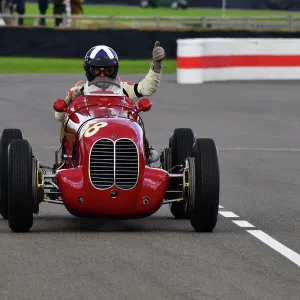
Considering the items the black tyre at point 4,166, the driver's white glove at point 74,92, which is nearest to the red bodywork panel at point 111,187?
the black tyre at point 4,166

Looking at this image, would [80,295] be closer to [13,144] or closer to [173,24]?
[13,144]

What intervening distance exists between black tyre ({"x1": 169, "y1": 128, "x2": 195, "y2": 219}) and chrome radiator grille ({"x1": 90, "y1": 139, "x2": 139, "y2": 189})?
119cm

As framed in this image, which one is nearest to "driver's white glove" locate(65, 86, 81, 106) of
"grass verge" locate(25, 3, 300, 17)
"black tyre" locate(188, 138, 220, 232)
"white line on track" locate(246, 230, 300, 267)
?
"black tyre" locate(188, 138, 220, 232)

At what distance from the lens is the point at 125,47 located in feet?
140

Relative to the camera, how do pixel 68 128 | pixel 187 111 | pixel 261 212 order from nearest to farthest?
1. pixel 68 128
2. pixel 261 212
3. pixel 187 111

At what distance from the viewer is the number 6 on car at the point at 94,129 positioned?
1141 cm

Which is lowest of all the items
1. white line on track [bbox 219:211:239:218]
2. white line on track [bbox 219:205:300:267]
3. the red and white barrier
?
the red and white barrier

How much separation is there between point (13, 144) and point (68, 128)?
97 centimetres

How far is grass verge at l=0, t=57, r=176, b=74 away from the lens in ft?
127

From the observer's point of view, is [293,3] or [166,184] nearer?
[166,184]

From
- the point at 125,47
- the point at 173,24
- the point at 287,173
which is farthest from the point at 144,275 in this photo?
the point at 173,24

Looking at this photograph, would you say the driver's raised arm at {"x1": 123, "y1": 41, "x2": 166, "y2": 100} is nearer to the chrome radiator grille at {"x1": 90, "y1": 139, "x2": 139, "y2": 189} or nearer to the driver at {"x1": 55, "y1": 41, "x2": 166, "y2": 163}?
the driver at {"x1": 55, "y1": 41, "x2": 166, "y2": 163}

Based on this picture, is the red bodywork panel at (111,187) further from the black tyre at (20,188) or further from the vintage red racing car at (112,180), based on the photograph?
the black tyre at (20,188)

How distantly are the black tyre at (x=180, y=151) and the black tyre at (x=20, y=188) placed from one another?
1.70 meters
